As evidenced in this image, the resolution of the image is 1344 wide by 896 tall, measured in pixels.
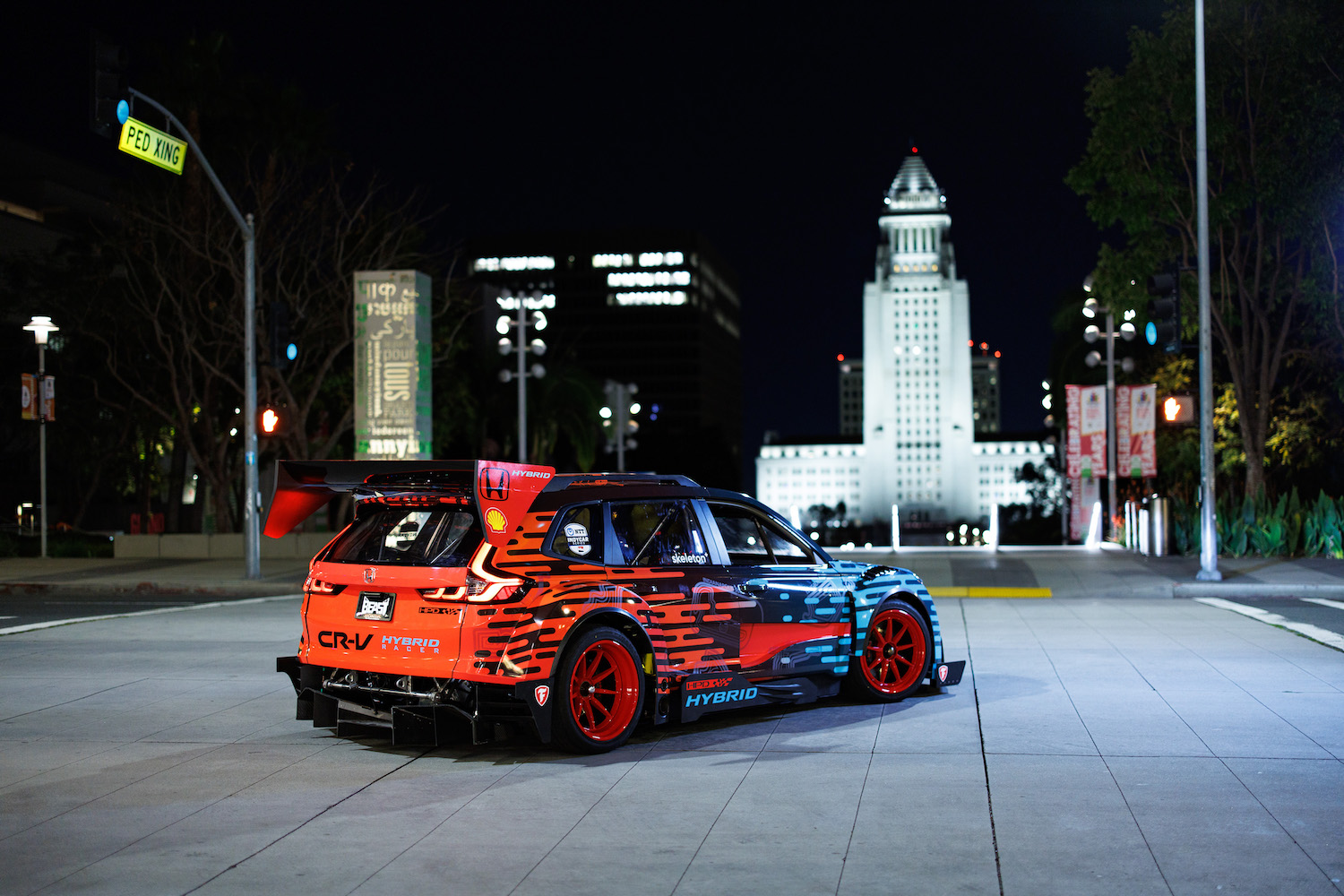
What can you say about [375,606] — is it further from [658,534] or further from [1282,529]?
[1282,529]

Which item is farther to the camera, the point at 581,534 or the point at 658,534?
the point at 658,534

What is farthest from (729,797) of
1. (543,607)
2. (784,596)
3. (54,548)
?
(54,548)

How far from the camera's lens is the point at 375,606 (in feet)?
26.1

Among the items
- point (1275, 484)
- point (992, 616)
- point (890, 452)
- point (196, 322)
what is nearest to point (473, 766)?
point (992, 616)

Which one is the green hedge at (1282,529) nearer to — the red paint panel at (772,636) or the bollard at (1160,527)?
the bollard at (1160,527)

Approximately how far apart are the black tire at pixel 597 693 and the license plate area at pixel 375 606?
110cm

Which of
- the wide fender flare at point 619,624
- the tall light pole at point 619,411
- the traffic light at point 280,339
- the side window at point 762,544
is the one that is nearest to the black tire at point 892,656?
the side window at point 762,544

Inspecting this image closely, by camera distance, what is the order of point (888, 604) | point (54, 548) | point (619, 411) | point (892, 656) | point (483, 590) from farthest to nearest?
1. point (619, 411)
2. point (54, 548)
3. point (892, 656)
4. point (888, 604)
5. point (483, 590)

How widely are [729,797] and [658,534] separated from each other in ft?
7.10

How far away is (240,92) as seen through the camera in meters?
36.3

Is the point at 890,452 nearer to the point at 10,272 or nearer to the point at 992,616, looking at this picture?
the point at 10,272

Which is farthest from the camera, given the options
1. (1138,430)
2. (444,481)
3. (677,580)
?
(1138,430)

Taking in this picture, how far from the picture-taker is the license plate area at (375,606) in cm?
788

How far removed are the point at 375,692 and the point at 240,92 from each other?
3214cm
